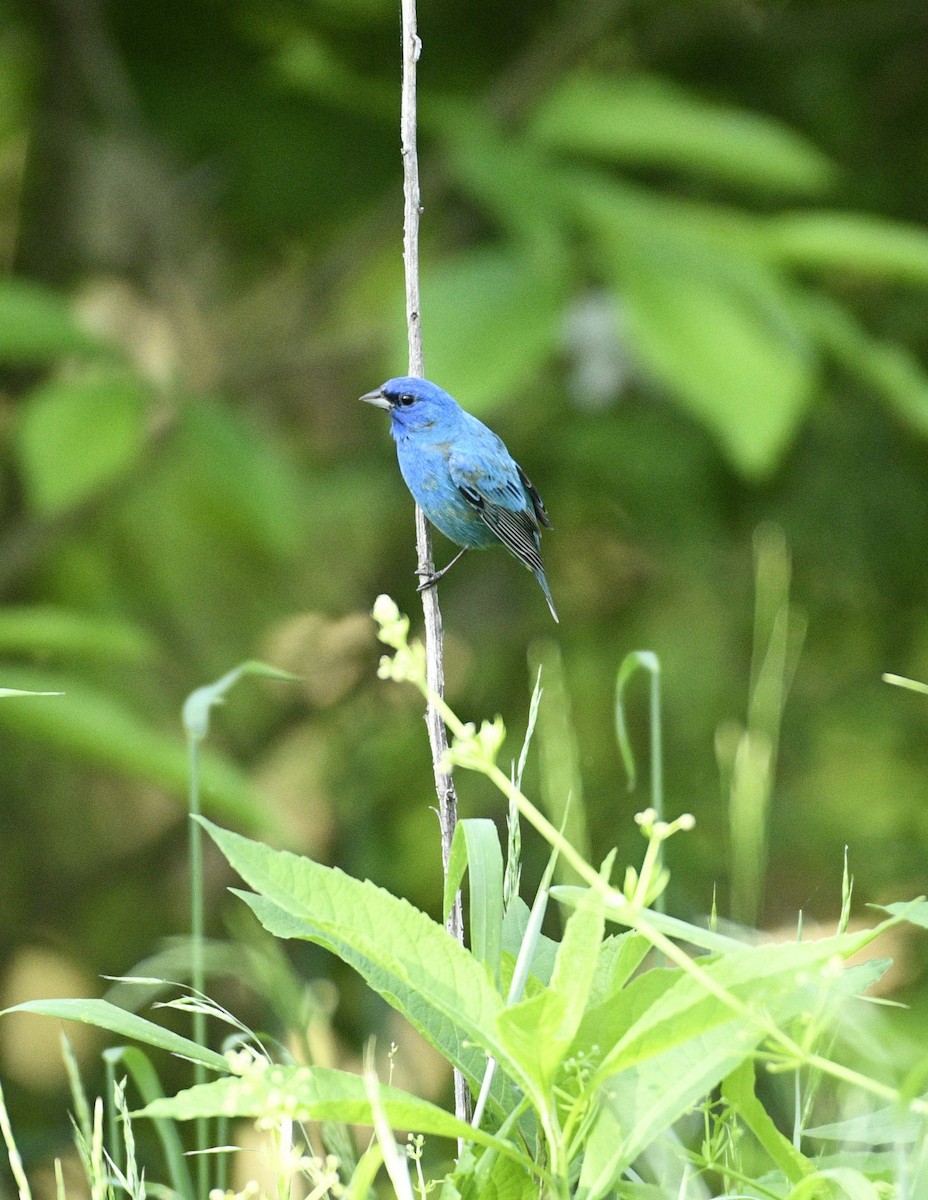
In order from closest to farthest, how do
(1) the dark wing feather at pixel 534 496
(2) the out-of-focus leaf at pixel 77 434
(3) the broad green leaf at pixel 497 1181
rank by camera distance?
(3) the broad green leaf at pixel 497 1181
(1) the dark wing feather at pixel 534 496
(2) the out-of-focus leaf at pixel 77 434

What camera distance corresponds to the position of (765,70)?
309 cm

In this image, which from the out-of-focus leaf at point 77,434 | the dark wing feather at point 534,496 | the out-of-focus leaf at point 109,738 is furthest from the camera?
the out-of-focus leaf at point 77,434

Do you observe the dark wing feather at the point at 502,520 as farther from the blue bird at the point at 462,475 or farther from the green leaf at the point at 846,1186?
the green leaf at the point at 846,1186

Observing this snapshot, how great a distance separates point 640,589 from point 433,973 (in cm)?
266

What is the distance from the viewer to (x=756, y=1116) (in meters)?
0.85

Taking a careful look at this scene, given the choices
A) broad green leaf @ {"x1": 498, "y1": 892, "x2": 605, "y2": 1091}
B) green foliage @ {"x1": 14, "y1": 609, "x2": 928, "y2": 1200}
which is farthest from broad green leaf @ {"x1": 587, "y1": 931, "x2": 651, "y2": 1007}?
broad green leaf @ {"x1": 498, "y1": 892, "x2": 605, "y2": 1091}

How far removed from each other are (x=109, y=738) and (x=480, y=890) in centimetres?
129

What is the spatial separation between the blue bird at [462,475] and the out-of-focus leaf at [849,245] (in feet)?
2.10

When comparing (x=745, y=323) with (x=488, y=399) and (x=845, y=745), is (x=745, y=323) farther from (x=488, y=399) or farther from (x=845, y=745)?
(x=845, y=745)

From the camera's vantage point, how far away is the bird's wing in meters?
1.90

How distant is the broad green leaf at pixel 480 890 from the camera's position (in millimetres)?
880

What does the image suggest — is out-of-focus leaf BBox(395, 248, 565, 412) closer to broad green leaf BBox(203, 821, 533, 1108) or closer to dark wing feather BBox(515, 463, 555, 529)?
dark wing feather BBox(515, 463, 555, 529)

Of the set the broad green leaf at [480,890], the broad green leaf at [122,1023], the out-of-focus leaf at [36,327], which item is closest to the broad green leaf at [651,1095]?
the broad green leaf at [480,890]

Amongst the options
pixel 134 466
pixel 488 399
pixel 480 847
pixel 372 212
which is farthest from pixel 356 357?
pixel 480 847
